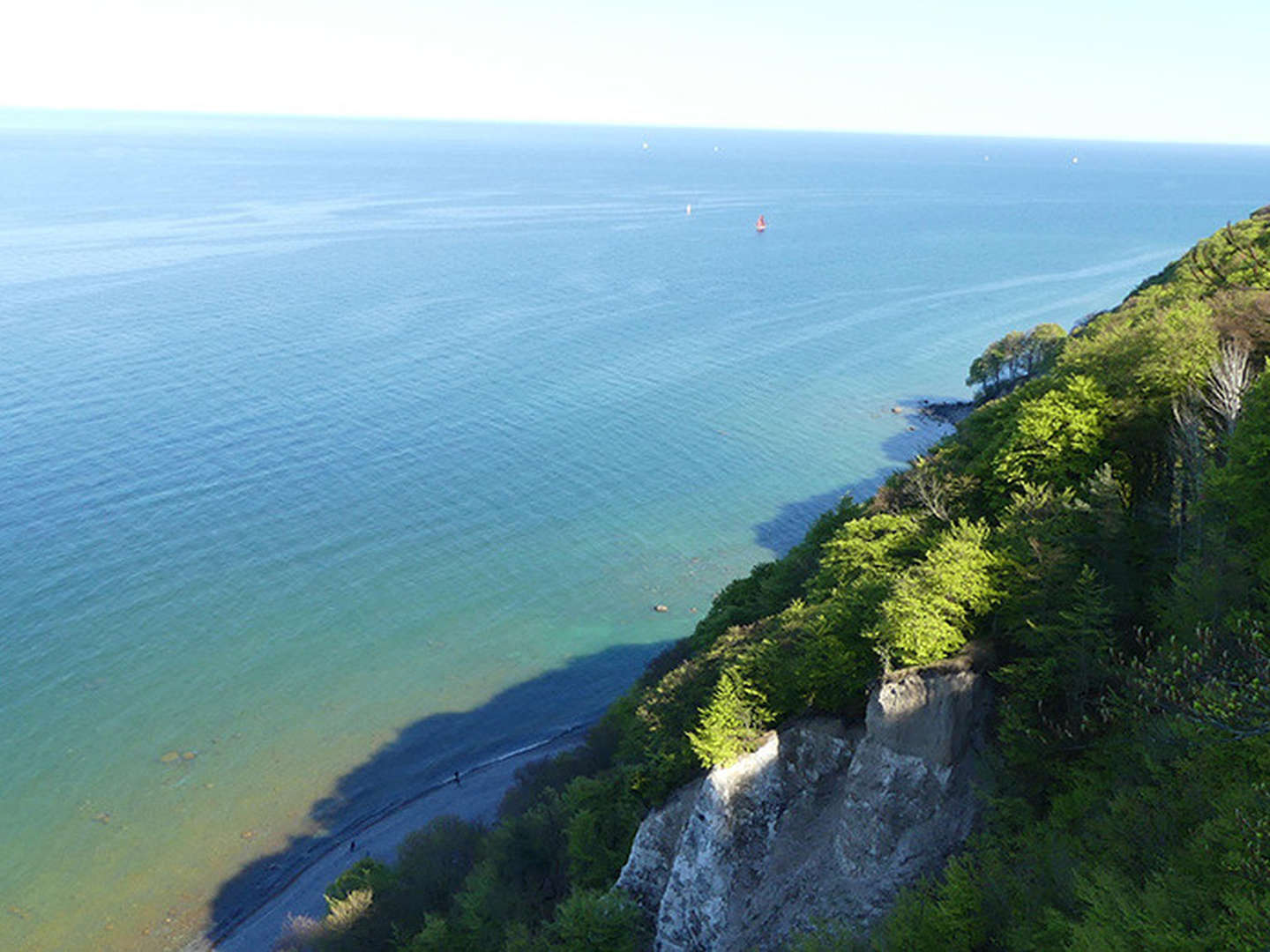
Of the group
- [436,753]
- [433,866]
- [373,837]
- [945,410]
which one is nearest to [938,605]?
[433,866]

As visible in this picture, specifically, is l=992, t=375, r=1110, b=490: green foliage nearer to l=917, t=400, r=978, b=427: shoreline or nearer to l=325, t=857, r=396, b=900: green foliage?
l=325, t=857, r=396, b=900: green foliage

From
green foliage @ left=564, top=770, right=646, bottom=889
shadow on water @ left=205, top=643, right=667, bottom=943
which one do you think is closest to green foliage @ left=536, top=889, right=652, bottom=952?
green foliage @ left=564, top=770, right=646, bottom=889

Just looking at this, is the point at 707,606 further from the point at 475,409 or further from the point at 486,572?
the point at 475,409

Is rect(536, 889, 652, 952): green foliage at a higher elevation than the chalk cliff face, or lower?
lower

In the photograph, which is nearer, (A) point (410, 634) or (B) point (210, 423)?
(A) point (410, 634)

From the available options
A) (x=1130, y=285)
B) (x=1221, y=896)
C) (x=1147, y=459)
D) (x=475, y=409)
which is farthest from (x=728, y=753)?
(x=1130, y=285)

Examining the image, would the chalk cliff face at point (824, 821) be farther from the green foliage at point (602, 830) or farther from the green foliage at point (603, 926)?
the green foliage at point (602, 830)

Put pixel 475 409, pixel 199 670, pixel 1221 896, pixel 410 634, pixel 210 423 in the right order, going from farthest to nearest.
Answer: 1. pixel 475 409
2. pixel 210 423
3. pixel 410 634
4. pixel 199 670
5. pixel 1221 896
